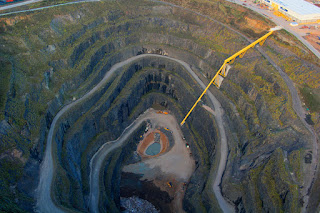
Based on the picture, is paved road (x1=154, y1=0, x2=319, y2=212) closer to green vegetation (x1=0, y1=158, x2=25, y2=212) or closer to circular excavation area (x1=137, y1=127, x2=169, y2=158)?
circular excavation area (x1=137, y1=127, x2=169, y2=158)

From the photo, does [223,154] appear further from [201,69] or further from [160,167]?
[201,69]

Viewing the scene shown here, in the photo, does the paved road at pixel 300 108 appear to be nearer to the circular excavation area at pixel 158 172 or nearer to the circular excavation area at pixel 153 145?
the circular excavation area at pixel 158 172

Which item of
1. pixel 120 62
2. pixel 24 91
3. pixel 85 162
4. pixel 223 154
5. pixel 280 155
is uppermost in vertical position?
pixel 120 62

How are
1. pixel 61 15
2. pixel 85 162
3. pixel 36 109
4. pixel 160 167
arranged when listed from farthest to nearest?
pixel 61 15, pixel 160 167, pixel 85 162, pixel 36 109

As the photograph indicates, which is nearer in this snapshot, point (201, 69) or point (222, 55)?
point (222, 55)

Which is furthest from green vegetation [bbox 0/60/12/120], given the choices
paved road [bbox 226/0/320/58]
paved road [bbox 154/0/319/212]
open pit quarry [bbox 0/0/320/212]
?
paved road [bbox 226/0/320/58]

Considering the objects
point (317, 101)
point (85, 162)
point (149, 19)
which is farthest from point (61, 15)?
point (317, 101)

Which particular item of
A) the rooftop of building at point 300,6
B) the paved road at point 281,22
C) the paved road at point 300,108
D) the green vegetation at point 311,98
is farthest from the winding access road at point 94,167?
the rooftop of building at point 300,6
